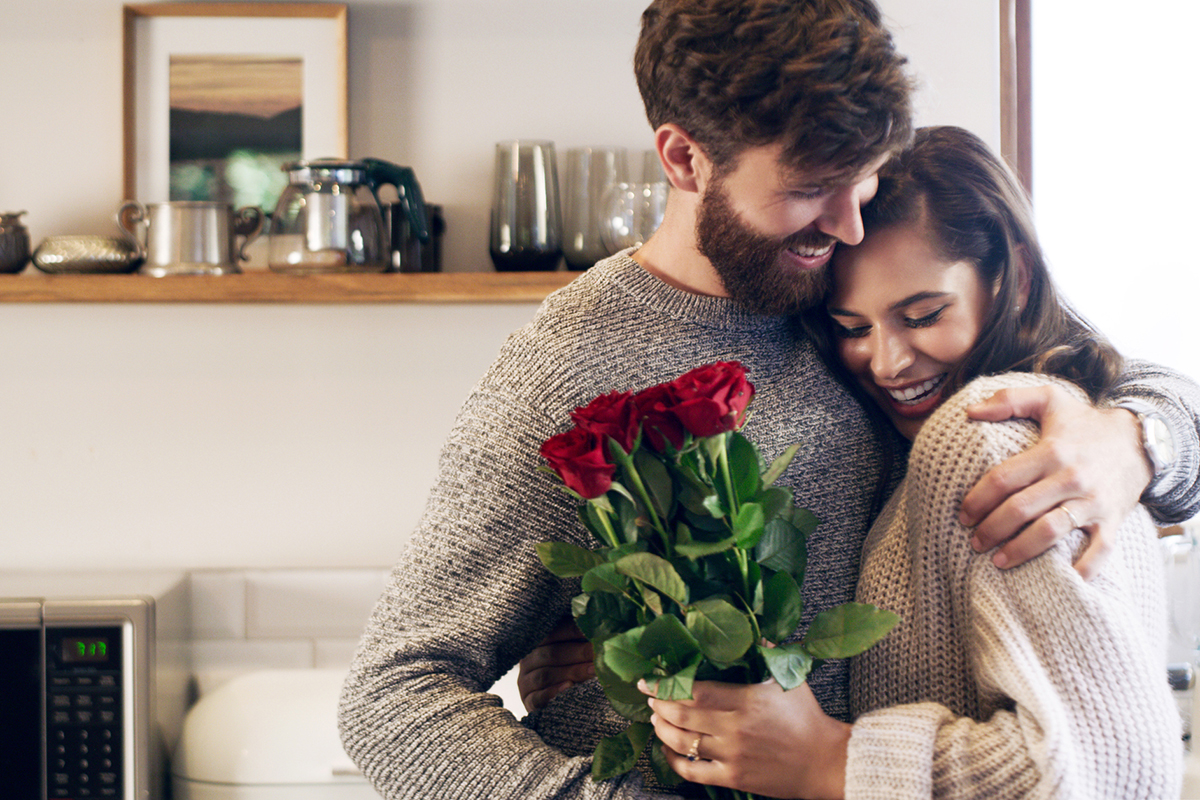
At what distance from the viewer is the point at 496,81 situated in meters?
1.78

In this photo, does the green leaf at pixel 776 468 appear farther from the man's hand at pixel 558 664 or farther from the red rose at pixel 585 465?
the man's hand at pixel 558 664

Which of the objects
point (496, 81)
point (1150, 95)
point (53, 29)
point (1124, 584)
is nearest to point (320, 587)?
point (496, 81)

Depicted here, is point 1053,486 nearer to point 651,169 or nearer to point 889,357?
point 889,357

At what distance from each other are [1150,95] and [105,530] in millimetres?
2093

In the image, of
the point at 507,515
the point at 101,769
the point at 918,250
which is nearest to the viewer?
the point at 507,515

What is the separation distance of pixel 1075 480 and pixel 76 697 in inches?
52.4

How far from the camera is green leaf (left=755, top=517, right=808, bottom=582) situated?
0.68 metres

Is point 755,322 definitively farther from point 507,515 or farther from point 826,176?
point 507,515

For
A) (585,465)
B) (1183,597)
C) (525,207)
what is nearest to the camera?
(585,465)

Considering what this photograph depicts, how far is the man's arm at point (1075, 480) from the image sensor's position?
0.77m

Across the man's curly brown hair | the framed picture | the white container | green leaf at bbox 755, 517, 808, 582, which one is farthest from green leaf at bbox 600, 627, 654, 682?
the framed picture

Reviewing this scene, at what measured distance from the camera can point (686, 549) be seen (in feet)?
2.09

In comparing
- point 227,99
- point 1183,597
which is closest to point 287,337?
point 227,99

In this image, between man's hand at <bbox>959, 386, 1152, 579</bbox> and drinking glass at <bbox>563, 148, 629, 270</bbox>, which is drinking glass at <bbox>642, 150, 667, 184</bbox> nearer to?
drinking glass at <bbox>563, 148, 629, 270</bbox>
